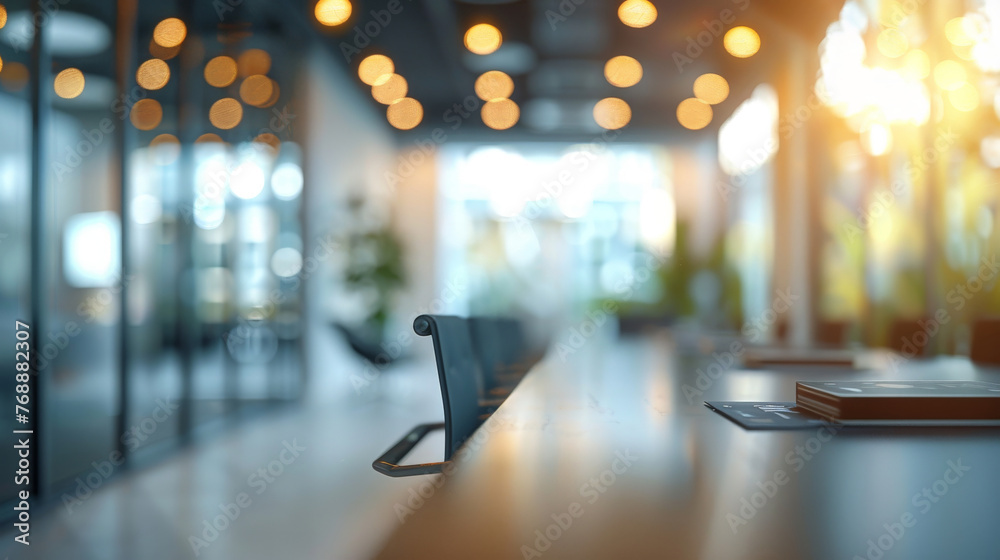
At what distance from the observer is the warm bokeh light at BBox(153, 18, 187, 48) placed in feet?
15.4

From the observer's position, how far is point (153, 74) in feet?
15.0

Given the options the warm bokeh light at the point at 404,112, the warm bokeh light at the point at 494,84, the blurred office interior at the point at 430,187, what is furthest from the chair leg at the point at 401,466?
the warm bokeh light at the point at 404,112

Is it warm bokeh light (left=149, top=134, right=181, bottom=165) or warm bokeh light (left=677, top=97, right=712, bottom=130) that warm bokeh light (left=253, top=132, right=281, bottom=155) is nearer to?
warm bokeh light (left=149, top=134, right=181, bottom=165)

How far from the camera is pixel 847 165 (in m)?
6.24

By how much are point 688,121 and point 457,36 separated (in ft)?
7.94

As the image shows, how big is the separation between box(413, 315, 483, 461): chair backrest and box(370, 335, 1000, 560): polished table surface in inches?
9.2

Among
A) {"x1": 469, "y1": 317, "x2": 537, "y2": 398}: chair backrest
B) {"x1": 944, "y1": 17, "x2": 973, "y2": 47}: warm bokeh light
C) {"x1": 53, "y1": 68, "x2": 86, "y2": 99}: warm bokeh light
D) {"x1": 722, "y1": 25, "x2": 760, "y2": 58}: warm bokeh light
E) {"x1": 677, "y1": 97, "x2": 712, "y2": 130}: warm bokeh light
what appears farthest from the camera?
{"x1": 677, "y1": 97, "x2": 712, "y2": 130}: warm bokeh light

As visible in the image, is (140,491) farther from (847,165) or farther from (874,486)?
(847,165)

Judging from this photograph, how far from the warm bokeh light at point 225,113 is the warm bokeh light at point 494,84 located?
2.13 meters

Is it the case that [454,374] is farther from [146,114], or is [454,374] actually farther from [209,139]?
[209,139]

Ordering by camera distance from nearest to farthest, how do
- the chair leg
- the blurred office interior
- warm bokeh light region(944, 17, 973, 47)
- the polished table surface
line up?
the polished table surface → the chair leg → the blurred office interior → warm bokeh light region(944, 17, 973, 47)

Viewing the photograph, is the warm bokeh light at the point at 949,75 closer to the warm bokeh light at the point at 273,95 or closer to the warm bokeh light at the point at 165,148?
the warm bokeh light at the point at 165,148

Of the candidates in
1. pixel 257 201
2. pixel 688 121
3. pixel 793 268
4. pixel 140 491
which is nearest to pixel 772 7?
pixel 688 121

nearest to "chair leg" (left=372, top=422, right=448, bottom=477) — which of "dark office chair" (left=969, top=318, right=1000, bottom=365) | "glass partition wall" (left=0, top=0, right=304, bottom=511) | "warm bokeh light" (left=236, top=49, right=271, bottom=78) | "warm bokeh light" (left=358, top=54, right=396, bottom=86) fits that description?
"dark office chair" (left=969, top=318, right=1000, bottom=365)
